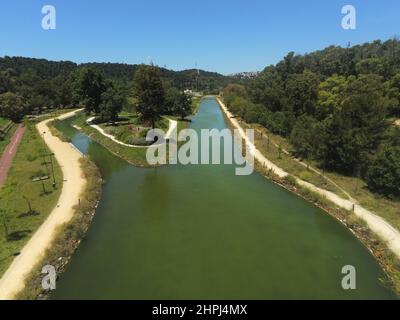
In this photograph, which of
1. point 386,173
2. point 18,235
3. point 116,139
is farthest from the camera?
point 116,139

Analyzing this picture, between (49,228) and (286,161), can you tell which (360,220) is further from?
(49,228)

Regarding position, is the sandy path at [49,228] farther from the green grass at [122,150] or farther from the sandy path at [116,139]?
the sandy path at [116,139]

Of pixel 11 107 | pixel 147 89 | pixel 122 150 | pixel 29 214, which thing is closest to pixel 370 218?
pixel 29 214

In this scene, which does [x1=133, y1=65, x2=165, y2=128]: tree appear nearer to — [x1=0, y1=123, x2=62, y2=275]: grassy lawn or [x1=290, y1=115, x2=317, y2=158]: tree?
[x1=0, y1=123, x2=62, y2=275]: grassy lawn

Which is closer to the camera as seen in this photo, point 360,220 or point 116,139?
point 360,220

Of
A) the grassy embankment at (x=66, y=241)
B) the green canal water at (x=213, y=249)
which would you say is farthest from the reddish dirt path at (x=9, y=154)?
the green canal water at (x=213, y=249)
